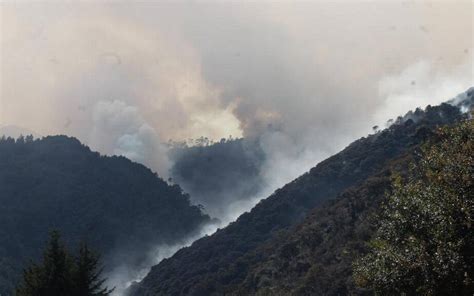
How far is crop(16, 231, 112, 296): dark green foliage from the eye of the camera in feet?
121

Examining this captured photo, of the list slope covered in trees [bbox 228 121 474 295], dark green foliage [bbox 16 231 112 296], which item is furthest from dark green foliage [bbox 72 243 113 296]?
slope covered in trees [bbox 228 121 474 295]

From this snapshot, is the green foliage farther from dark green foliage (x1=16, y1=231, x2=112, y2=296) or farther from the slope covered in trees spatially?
dark green foliage (x1=16, y1=231, x2=112, y2=296)

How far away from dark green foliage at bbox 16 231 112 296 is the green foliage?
21289 millimetres

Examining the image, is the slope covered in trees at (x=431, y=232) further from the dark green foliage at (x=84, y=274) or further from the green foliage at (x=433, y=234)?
the dark green foliage at (x=84, y=274)

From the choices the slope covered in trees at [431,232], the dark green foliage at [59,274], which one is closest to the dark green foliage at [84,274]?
the dark green foliage at [59,274]

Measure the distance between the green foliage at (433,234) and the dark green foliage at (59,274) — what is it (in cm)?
2129

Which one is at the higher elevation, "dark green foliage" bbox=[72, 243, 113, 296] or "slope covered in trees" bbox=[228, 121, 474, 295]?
"dark green foliage" bbox=[72, 243, 113, 296]

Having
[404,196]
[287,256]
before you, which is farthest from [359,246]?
[404,196]

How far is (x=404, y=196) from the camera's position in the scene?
973 inches

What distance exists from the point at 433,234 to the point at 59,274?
2728cm

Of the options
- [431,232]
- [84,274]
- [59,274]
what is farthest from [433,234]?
[59,274]

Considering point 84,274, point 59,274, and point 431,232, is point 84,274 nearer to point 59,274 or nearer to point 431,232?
point 59,274

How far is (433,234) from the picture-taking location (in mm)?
20781

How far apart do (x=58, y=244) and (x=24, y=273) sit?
3048 mm
